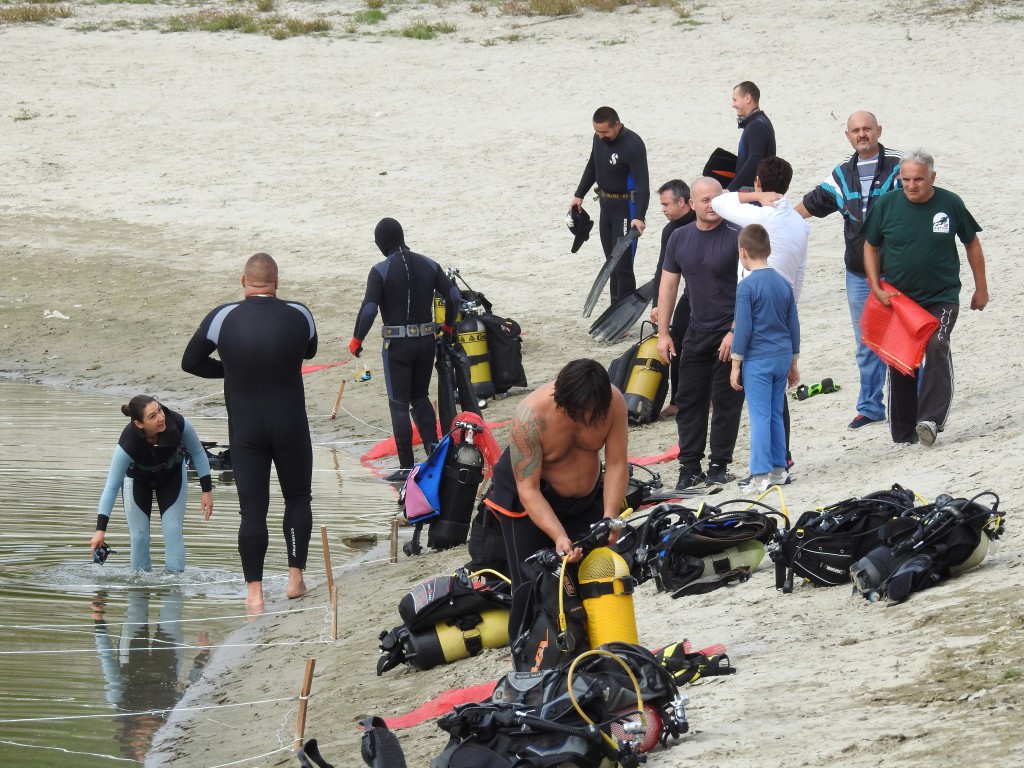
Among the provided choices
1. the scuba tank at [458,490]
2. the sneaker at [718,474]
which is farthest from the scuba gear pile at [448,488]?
the sneaker at [718,474]

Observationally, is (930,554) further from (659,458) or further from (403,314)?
(403,314)

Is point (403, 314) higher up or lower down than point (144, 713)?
higher up

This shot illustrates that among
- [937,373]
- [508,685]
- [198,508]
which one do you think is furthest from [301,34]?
[508,685]

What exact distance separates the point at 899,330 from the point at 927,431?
0.54m

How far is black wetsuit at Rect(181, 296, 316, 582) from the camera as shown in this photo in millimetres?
7219

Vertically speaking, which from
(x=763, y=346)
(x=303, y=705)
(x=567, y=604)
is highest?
(x=763, y=346)

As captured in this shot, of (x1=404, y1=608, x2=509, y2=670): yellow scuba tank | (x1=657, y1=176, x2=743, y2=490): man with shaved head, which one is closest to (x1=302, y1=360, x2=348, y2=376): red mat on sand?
(x1=657, y1=176, x2=743, y2=490): man with shaved head

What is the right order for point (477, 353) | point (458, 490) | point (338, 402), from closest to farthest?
point (458, 490) → point (477, 353) → point (338, 402)

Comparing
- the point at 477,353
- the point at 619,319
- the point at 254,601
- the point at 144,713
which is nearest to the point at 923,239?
the point at 254,601

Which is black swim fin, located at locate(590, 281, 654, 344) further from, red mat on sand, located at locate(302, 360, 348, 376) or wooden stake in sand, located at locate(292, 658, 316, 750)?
wooden stake in sand, located at locate(292, 658, 316, 750)

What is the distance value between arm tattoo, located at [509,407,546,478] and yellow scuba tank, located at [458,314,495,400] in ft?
20.4

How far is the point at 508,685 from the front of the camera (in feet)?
15.6

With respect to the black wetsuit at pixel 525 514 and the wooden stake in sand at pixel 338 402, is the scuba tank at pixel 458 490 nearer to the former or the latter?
the black wetsuit at pixel 525 514

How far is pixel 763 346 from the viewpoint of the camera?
7410mm
